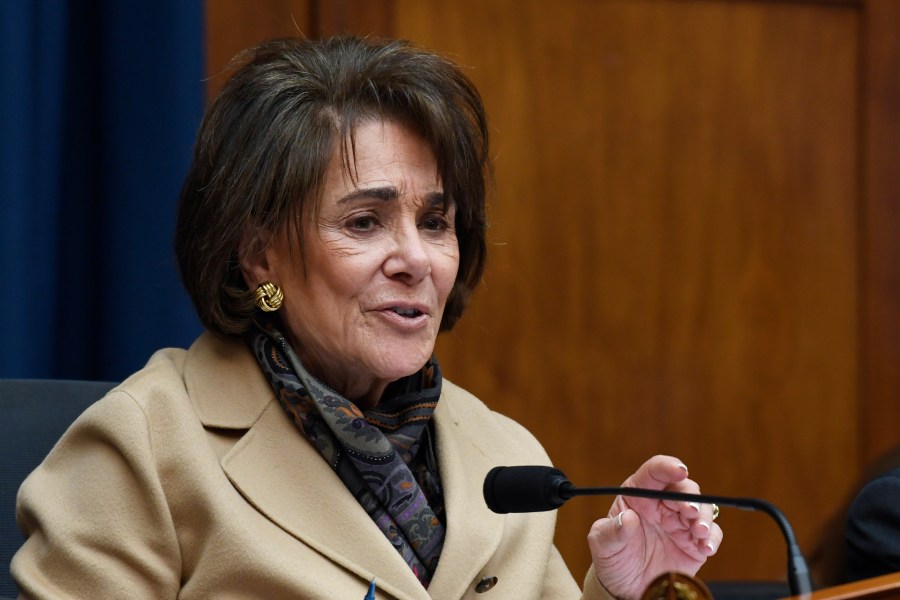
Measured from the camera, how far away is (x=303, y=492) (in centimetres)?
192

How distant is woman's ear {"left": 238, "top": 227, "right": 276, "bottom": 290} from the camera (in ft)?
6.59

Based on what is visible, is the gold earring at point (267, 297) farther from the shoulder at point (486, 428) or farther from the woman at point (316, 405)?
the shoulder at point (486, 428)

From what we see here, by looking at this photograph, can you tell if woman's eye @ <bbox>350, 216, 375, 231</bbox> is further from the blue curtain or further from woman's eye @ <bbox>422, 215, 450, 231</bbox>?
the blue curtain

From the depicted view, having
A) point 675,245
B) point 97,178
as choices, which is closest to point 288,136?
point 97,178

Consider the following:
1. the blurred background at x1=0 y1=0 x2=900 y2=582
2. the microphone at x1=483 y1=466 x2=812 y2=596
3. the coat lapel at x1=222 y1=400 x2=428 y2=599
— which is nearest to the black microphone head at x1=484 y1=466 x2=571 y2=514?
the microphone at x1=483 y1=466 x2=812 y2=596

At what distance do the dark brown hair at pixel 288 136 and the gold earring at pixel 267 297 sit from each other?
0.04 ft

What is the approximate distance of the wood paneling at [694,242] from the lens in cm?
334

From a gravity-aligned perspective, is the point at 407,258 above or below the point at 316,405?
above

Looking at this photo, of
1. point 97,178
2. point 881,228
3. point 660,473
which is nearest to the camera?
point 660,473

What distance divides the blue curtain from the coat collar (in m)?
0.68

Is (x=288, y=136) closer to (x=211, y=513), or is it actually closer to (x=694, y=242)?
(x=211, y=513)

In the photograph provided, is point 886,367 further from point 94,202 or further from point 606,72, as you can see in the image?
point 94,202

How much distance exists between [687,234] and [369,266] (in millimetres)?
1686

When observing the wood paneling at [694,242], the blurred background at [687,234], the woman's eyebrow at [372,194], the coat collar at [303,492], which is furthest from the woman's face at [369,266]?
the wood paneling at [694,242]
